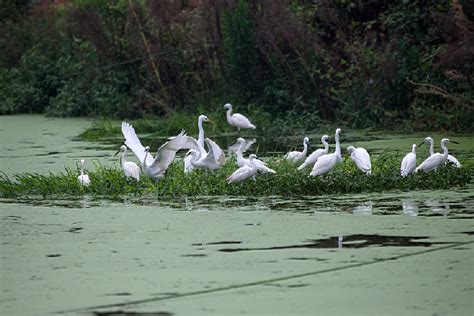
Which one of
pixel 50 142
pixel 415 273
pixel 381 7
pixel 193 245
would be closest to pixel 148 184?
pixel 193 245

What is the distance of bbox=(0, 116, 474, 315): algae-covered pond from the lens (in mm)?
6293

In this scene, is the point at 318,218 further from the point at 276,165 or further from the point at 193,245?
the point at 276,165

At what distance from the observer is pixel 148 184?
1103 cm

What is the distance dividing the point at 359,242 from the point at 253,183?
2777mm

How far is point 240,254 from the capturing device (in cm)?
770

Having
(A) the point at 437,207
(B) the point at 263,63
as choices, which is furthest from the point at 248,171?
(B) the point at 263,63

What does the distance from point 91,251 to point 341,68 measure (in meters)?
10.7

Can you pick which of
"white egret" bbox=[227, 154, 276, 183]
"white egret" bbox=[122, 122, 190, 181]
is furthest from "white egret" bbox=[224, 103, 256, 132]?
"white egret" bbox=[227, 154, 276, 183]

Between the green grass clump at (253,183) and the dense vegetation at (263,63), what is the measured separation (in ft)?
15.3

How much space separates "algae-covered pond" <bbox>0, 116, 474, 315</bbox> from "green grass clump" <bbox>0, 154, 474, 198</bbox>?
0.63 feet

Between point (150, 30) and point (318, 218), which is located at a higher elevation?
point (150, 30)

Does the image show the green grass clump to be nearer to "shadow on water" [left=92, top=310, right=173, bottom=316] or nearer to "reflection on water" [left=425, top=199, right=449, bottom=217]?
"reflection on water" [left=425, top=199, right=449, bottom=217]

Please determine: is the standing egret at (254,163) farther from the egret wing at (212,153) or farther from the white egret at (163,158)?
the white egret at (163,158)

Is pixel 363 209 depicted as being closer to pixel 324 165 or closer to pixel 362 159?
pixel 324 165
